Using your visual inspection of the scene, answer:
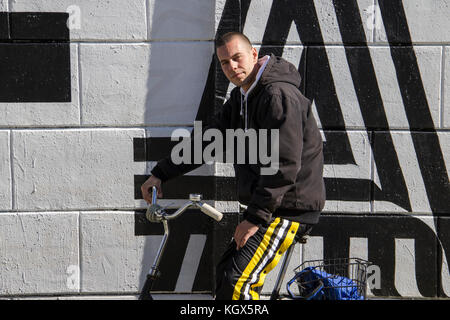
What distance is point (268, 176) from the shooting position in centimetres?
254

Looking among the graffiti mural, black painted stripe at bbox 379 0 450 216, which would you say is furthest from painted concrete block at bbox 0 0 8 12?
black painted stripe at bbox 379 0 450 216

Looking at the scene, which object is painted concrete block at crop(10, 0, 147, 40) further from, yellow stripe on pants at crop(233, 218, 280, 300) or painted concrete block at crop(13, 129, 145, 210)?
yellow stripe on pants at crop(233, 218, 280, 300)

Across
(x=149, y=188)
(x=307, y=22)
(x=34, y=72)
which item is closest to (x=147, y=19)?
(x=34, y=72)

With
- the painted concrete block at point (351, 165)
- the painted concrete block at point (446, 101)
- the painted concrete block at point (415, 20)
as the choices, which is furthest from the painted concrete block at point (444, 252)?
Answer: the painted concrete block at point (415, 20)

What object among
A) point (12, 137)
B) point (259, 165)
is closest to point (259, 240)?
point (259, 165)

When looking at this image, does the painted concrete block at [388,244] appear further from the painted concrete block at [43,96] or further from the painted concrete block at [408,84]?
the painted concrete block at [43,96]

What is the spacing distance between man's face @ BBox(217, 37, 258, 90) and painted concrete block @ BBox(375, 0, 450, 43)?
154 centimetres

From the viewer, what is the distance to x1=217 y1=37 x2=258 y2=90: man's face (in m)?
2.71

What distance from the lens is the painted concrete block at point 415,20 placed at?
12.7 feet

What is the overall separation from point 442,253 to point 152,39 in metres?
2.65

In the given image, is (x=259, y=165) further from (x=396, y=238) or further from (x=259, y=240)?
(x=396, y=238)

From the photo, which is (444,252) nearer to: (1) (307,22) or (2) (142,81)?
(1) (307,22)

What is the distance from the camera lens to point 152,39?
3930mm

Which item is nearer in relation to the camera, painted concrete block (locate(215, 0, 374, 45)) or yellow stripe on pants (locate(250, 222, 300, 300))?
yellow stripe on pants (locate(250, 222, 300, 300))
